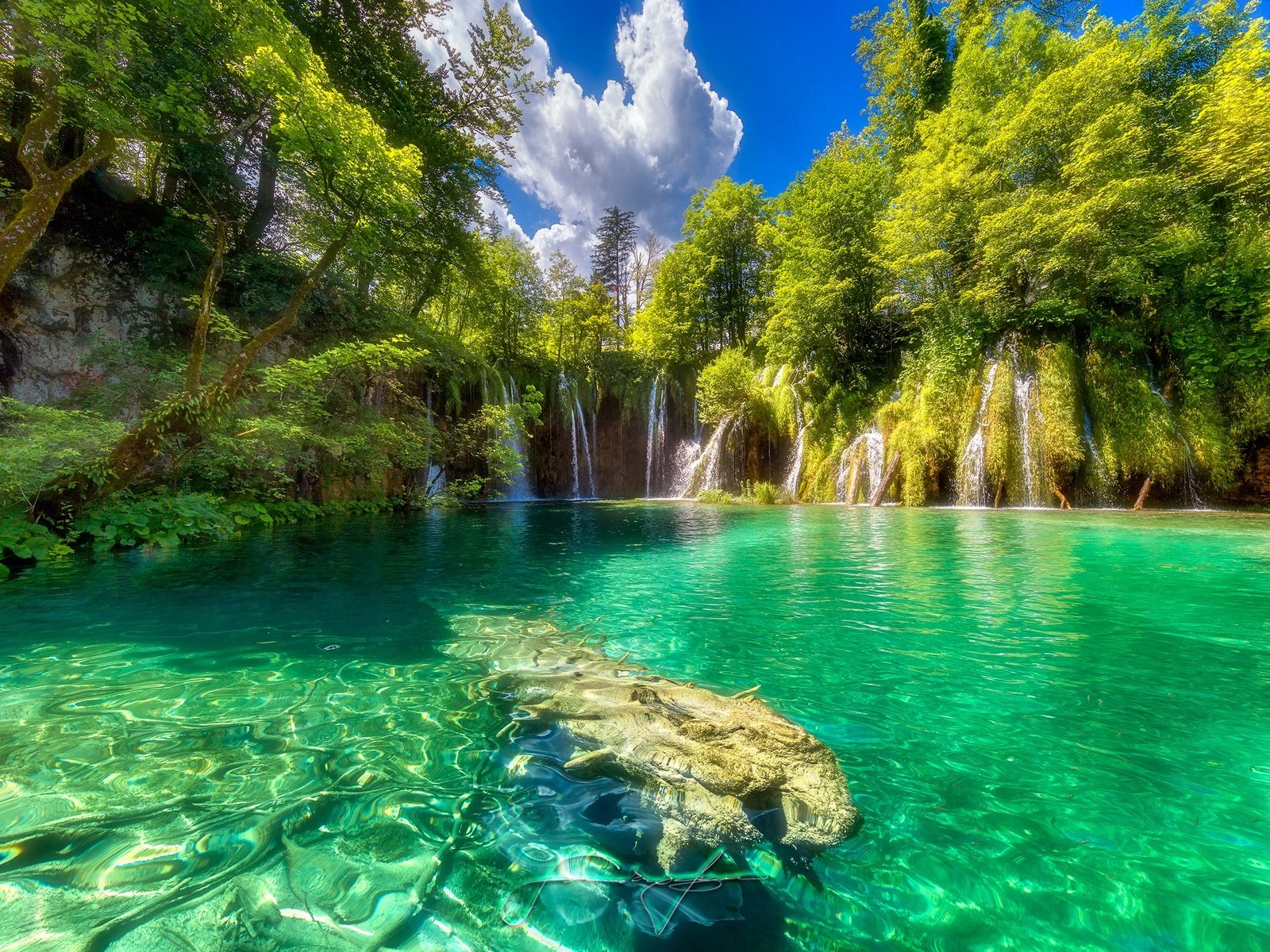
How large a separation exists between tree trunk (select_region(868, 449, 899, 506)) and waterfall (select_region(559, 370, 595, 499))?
13.9 m

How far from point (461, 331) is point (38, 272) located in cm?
1612

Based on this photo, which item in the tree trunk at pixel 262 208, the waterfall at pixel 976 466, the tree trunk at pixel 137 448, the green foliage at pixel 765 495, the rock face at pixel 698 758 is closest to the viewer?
the rock face at pixel 698 758

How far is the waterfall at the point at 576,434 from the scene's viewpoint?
2384 cm

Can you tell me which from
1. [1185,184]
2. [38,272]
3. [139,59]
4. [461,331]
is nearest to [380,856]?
→ [139,59]

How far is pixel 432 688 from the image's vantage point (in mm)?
2656

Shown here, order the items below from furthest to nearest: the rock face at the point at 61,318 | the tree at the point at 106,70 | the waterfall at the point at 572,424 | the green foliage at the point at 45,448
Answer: the waterfall at the point at 572,424 < the rock face at the point at 61,318 < the tree at the point at 106,70 < the green foliage at the point at 45,448

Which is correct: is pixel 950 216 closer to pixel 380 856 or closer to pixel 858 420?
pixel 858 420

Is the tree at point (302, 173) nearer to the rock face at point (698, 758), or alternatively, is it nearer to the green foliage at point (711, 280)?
the rock face at point (698, 758)

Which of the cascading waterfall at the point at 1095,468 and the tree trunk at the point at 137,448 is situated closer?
the tree trunk at the point at 137,448

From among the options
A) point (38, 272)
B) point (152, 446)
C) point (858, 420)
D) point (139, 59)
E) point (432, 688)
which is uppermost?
point (139, 59)

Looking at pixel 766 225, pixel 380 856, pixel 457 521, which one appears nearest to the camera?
pixel 380 856

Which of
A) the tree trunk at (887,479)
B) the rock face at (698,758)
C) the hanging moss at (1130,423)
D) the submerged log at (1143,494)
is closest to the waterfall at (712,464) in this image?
the tree trunk at (887,479)

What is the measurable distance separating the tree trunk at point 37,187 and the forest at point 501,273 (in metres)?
0.04

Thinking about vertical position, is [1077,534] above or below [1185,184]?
below
